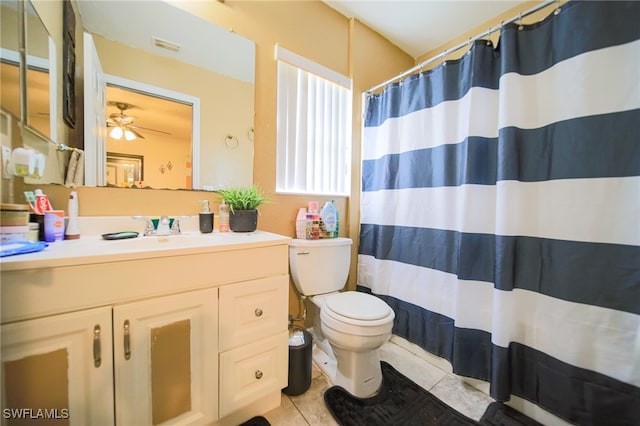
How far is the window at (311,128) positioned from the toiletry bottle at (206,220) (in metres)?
0.47

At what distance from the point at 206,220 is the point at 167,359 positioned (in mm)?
626

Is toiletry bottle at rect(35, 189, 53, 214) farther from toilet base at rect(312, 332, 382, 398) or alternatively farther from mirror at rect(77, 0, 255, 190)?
toilet base at rect(312, 332, 382, 398)

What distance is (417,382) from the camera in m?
1.33

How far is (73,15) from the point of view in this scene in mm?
1034

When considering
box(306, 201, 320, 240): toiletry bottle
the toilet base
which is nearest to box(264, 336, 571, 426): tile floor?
the toilet base

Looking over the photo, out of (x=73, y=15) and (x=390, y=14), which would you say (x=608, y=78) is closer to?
(x=390, y=14)

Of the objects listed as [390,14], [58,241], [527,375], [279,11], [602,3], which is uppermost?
[390,14]

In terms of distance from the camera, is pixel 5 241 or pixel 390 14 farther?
pixel 390 14

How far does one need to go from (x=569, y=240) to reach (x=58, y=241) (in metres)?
2.01

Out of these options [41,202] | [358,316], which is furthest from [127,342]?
[358,316]

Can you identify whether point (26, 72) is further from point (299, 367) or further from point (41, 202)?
point (299, 367)

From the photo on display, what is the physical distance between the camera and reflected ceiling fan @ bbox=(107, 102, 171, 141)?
1.10 m

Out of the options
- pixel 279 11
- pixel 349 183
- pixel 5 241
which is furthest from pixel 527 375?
pixel 279 11

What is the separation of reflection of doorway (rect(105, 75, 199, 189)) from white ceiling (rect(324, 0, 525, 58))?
1.30 metres
